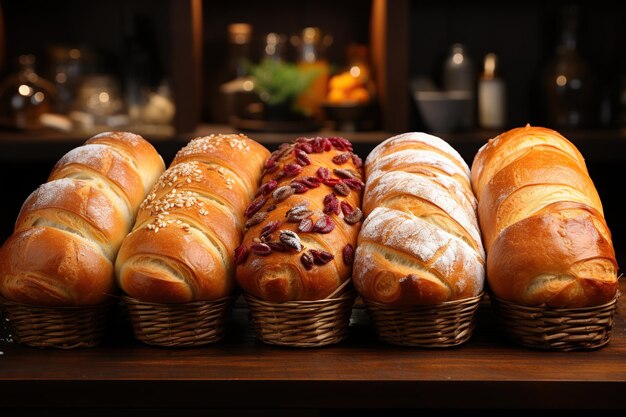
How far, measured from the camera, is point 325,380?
3.78ft

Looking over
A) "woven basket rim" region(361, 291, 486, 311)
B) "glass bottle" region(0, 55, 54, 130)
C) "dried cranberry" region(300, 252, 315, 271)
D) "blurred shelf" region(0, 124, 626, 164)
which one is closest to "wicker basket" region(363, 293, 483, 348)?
"woven basket rim" region(361, 291, 486, 311)

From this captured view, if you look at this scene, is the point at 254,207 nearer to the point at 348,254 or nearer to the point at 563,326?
the point at 348,254

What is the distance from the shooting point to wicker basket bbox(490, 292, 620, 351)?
1249 millimetres

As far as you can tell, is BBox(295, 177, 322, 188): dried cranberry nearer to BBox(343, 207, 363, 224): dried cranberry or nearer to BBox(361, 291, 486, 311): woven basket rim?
BBox(343, 207, 363, 224): dried cranberry

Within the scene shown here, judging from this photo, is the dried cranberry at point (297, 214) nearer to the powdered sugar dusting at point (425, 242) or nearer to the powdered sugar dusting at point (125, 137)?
the powdered sugar dusting at point (425, 242)

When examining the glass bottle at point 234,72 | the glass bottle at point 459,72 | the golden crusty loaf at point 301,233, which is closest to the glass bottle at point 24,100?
the glass bottle at point 234,72

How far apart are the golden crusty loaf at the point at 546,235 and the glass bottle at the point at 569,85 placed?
1.64 metres

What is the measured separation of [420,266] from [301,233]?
0.61 feet

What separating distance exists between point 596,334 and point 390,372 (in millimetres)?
321

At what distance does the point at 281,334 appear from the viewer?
1.29m

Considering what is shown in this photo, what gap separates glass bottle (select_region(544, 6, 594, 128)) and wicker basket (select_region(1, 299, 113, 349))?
210 centimetres

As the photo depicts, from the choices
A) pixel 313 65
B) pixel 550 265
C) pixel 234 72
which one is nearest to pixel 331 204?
pixel 550 265

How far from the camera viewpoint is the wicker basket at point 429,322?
49.8 inches
